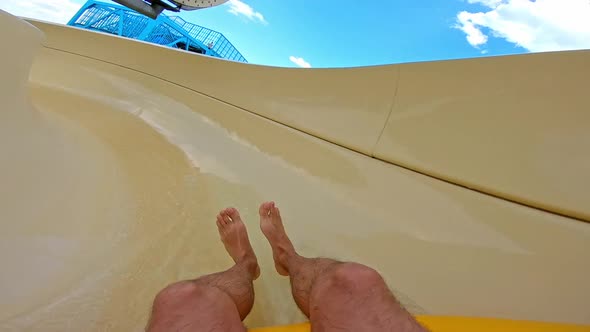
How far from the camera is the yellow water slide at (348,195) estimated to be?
42 cm

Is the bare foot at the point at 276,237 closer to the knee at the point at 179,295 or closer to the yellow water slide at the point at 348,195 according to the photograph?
the yellow water slide at the point at 348,195

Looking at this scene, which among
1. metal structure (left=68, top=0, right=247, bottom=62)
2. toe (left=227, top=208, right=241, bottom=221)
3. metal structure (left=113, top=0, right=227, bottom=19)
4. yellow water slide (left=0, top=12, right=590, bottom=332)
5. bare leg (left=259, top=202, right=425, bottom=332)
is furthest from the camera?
metal structure (left=68, top=0, right=247, bottom=62)

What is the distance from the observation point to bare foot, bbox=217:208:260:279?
1.64ft

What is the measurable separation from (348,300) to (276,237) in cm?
23

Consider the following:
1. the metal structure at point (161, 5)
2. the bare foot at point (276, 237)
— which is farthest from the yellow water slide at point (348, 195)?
the metal structure at point (161, 5)

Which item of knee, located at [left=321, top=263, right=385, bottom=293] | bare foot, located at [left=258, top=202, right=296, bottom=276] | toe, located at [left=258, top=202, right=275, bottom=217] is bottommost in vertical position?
bare foot, located at [left=258, top=202, right=296, bottom=276]

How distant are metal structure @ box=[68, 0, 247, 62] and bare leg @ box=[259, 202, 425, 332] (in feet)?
16.6

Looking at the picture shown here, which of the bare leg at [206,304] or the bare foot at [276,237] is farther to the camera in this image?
the bare foot at [276,237]

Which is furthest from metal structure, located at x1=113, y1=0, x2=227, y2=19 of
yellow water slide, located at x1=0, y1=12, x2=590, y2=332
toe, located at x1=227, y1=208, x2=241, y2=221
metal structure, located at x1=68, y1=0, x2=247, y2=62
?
toe, located at x1=227, y1=208, x2=241, y2=221

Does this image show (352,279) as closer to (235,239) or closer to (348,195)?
(235,239)

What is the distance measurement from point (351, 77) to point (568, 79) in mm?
510

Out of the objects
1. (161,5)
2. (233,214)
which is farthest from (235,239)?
(161,5)

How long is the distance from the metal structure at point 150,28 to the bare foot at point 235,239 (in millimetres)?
4848

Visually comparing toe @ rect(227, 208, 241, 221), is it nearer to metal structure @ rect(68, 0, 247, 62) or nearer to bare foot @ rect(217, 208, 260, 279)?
bare foot @ rect(217, 208, 260, 279)
